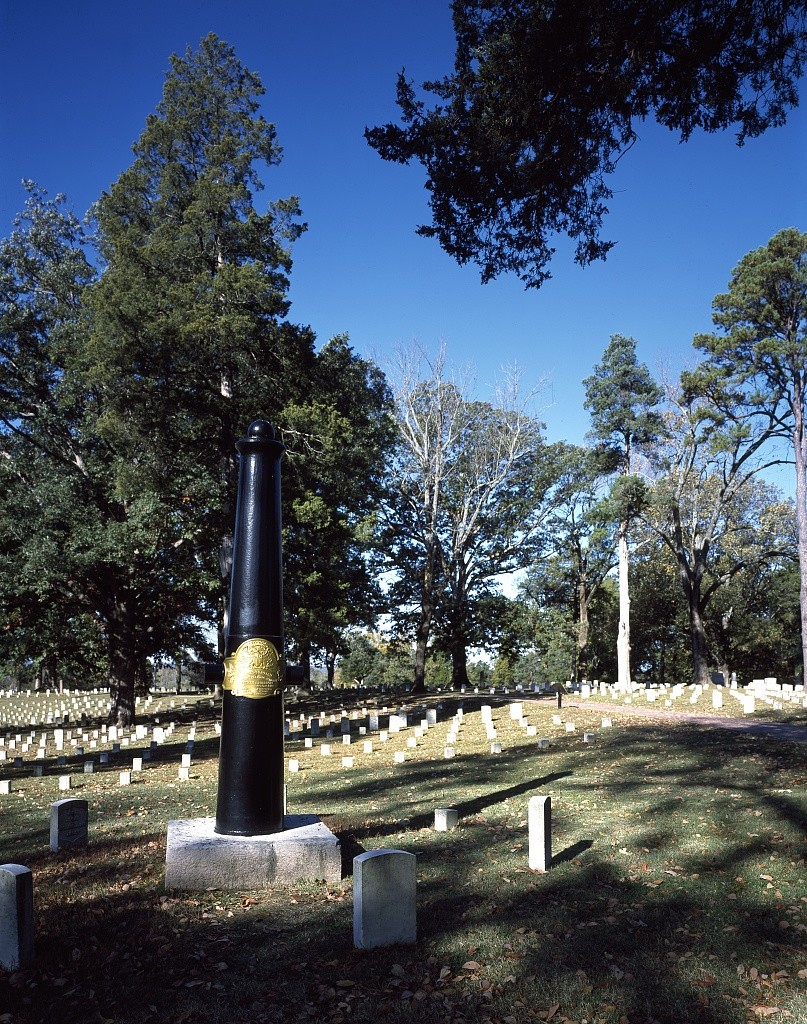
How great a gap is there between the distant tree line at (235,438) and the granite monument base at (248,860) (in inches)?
484

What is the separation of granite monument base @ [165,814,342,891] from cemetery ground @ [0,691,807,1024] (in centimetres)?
11

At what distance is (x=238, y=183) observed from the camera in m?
19.4

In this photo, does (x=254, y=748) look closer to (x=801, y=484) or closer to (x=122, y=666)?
(x=122, y=666)

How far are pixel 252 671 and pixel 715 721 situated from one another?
12.4m

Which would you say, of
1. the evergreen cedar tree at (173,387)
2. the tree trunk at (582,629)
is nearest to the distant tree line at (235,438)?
the evergreen cedar tree at (173,387)

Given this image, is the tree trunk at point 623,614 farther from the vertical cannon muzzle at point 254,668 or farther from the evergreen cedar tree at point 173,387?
the vertical cannon muzzle at point 254,668

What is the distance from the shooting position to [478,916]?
511 cm

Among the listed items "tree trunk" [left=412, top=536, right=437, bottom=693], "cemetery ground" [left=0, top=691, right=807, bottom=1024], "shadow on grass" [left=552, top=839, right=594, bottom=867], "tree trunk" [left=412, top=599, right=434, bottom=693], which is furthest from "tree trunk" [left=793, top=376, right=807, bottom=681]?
"shadow on grass" [left=552, top=839, right=594, bottom=867]

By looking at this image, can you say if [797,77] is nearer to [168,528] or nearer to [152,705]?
[168,528]

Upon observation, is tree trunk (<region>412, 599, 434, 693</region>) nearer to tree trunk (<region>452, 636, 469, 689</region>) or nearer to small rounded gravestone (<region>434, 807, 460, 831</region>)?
tree trunk (<region>452, 636, 469, 689</region>)

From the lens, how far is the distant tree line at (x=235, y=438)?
59.0 feet

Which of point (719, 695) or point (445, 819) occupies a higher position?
point (445, 819)

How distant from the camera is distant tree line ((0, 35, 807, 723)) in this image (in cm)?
1798

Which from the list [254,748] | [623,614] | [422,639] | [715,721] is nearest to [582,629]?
[623,614]
